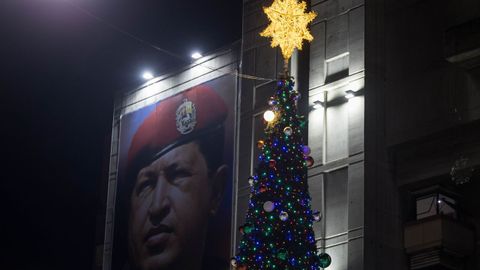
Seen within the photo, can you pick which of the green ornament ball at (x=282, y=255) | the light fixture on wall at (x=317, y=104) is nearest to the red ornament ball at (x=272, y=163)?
the green ornament ball at (x=282, y=255)

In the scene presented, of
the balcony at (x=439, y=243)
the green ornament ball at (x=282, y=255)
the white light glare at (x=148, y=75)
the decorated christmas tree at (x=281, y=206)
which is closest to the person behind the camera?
the green ornament ball at (x=282, y=255)

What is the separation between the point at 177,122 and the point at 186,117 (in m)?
0.52

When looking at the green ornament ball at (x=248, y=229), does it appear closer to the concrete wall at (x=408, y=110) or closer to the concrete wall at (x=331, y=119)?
the concrete wall at (x=331, y=119)

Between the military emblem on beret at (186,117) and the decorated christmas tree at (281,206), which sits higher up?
the military emblem on beret at (186,117)

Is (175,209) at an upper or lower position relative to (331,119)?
lower

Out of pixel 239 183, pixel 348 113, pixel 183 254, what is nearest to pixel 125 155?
pixel 183 254

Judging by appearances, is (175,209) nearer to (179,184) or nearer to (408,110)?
(179,184)

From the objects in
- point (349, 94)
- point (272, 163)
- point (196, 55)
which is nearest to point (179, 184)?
point (196, 55)

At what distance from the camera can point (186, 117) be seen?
36.8 meters

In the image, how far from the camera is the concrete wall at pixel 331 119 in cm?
2736

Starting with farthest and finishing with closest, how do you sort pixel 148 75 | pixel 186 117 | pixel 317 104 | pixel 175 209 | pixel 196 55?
pixel 148 75 → pixel 196 55 → pixel 186 117 → pixel 175 209 → pixel 317 104

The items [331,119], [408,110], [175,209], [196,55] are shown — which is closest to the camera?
[408,110]

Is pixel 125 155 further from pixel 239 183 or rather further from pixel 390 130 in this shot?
pixel 390 130

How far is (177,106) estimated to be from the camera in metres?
37.5
